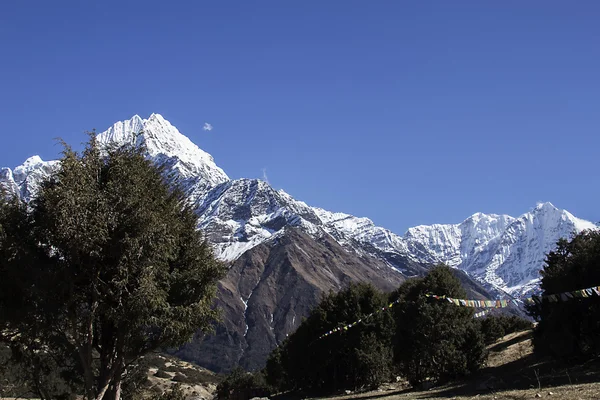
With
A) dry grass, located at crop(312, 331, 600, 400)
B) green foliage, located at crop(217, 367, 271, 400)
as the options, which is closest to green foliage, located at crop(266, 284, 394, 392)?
dry grass, located at crop(312, 331, 600, 400)

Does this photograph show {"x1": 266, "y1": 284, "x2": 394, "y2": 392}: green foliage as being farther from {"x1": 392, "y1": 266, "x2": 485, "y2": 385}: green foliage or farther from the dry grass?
{"x1": 392, "y1": 266, "x2": 485, "y2": 385}: green foliage

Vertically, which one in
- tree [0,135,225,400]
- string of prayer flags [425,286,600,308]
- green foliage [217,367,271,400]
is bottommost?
green foliage [217,367,271,400]

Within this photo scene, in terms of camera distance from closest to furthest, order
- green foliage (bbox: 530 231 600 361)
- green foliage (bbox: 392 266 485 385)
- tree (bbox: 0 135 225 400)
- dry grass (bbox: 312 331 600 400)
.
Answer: tree (bbox: 0 135 225 400)
dry grass (bbox: 312 331 600 400)
green foliage (bbox: 530 231 600 361)
green foliage (bbox: 392 266 485 385)

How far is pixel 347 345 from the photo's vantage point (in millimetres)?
56156

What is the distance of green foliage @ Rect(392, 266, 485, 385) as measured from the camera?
39969 mm

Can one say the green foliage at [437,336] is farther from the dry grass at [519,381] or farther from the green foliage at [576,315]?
the green foliage at [576,315]

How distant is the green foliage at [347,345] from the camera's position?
5303cm

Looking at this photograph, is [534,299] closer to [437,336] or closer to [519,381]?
[437,336]

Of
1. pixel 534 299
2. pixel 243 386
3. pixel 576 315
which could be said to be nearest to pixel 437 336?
pixel 534 299

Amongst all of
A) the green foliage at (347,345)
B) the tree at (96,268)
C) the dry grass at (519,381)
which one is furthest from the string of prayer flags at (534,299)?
the tree at (96,268)

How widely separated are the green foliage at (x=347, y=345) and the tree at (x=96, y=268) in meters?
35.2

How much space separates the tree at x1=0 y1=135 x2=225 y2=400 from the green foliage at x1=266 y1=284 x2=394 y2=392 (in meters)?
35.2

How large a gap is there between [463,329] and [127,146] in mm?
28606

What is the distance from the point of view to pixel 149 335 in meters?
21.0
